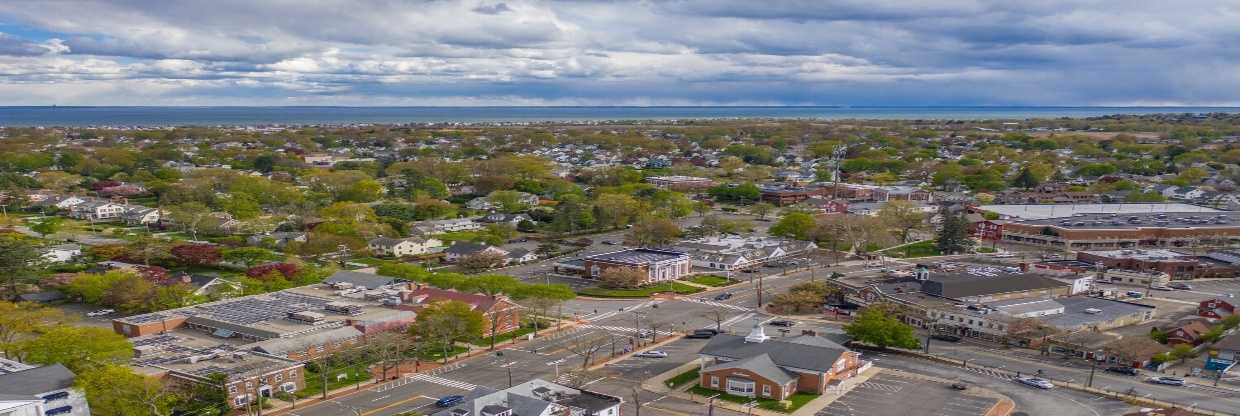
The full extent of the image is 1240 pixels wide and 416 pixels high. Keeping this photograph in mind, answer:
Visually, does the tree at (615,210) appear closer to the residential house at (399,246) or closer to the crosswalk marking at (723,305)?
the residential house at (399,246)

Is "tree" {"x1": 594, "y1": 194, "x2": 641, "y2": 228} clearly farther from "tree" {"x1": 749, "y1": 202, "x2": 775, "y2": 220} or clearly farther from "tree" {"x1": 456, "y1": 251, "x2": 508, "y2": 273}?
"tree" {"x1": 456, "y1": 251, "x2": 508, "y2": 273}

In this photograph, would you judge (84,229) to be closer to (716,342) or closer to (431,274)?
(431,274)

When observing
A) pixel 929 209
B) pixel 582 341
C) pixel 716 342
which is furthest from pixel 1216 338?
pixel 929 209

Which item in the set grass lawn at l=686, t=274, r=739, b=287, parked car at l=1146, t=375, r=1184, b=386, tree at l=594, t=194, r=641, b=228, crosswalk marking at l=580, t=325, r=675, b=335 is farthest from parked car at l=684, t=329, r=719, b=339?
tree at l=594, t=194, r=641, b=228

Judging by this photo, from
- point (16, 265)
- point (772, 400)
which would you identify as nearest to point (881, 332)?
point (772, 400)

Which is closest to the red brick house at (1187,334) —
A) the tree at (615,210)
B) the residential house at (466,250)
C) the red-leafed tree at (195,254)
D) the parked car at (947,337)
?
the parked car at (947,337)

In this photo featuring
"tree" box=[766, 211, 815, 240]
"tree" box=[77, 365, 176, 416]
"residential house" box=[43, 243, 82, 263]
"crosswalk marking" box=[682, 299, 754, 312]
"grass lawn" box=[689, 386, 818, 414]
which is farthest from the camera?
"tree" box=[766, 211, 815, 240]

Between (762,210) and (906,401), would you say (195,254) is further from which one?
(762,210)
